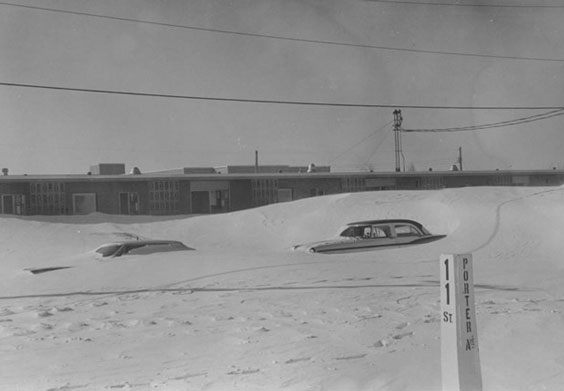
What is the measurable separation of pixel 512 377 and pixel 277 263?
9.25 m

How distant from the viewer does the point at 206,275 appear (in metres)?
13.3

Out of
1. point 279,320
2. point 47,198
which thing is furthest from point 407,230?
point 47,198

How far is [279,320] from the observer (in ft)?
28.0

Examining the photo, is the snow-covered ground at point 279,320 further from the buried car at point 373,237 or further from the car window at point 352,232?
the car window at point 352,232

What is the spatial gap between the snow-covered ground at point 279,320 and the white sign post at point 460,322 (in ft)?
3.41

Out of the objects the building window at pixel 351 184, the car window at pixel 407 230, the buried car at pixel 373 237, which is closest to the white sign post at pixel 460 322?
the buried car at pixel 373 237

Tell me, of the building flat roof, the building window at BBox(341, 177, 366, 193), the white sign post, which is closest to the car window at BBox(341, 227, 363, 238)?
the white sign post

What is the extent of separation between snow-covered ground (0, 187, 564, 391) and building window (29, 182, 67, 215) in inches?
694

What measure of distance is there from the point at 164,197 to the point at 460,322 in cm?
3160

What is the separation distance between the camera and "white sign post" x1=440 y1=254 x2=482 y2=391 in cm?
445

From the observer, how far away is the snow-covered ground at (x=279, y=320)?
604cm

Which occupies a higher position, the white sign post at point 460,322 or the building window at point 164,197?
the building window at point 164,197

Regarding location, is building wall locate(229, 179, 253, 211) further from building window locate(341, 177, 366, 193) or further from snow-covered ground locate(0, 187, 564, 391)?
snow-covered ground locate(0, 187, 564, 391)

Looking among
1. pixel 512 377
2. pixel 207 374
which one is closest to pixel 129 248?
pixel 207 374
